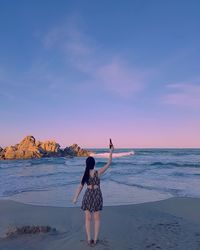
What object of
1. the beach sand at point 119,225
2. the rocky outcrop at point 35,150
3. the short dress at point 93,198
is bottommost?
the beach sand at point 119,225

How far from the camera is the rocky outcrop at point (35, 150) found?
200ft

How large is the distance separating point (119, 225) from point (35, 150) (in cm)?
5486

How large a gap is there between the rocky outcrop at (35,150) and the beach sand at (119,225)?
1908 inches

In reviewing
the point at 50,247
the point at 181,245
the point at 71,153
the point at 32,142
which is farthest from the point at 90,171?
the point at 71,153

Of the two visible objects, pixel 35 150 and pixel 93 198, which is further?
pixel 35 150

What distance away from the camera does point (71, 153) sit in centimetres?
7244

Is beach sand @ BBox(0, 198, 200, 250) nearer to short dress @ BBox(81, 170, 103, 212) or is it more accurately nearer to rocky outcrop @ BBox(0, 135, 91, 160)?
short dress @ BBox(81, 170, 103, 212)

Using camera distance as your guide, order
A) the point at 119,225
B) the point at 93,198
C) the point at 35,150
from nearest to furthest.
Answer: the point at 93,198, the point at 119,225, the point at 35,150

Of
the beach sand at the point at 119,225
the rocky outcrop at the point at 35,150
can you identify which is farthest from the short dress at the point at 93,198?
Answer: the rocky outcrop at the point at 35,150

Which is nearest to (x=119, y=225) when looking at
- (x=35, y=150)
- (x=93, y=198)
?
(x=93, y=198)

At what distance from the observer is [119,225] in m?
9.27

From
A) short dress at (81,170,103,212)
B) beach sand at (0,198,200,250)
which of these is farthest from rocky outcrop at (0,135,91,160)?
short dress at (81,170,103,212)

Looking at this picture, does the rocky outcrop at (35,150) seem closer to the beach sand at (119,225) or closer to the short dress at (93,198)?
the beach sand at (119,225)

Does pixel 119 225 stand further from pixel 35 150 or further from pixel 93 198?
pixel 35 150
